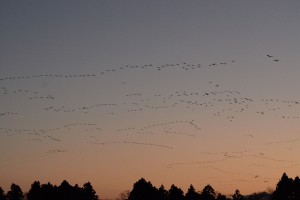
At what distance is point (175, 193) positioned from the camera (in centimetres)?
11888

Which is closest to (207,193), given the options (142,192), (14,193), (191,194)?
(191,194)

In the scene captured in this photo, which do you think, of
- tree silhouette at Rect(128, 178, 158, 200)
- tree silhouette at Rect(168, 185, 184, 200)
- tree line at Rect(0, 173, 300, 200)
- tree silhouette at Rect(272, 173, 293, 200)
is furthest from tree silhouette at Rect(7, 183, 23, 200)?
tree silhouette at Rect(272, 173, 293, 200)

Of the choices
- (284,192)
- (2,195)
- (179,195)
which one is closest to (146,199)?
(179,195)

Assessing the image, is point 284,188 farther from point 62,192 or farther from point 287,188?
point 62,192

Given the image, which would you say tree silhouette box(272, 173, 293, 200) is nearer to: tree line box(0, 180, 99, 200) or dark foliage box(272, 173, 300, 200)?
dark foliage box(272, 173, 300, 200)

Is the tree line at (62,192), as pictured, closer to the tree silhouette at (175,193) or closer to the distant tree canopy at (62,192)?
the distant tree canopy at (62,192)

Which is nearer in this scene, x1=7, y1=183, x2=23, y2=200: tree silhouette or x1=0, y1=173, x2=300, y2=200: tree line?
x1=0, y1=173, x2=300, y2=200: tree line

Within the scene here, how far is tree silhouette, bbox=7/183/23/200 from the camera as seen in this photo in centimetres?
14984

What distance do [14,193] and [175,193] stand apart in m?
62.4

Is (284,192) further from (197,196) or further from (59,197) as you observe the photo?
(59,197)

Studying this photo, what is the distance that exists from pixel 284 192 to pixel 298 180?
4.12 metres

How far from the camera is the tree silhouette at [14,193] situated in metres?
150

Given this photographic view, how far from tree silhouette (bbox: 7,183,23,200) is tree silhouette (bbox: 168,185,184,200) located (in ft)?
197

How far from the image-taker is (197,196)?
403 feet
